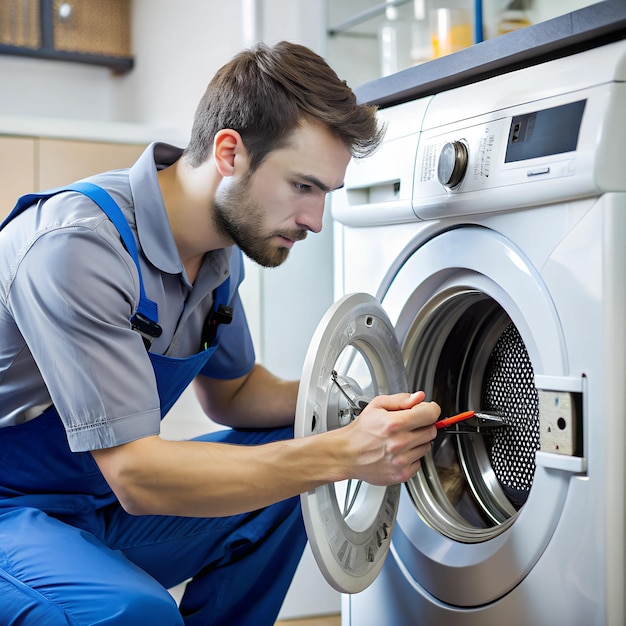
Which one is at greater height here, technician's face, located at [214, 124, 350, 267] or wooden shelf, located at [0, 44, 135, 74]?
wooden shelf, located at [0, 44, 135, 74]

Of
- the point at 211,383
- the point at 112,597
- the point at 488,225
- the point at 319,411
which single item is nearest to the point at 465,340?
the point at 488,225

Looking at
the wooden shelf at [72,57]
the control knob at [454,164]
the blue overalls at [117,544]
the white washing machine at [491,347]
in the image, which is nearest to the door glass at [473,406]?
the white washing machine at [491,347]

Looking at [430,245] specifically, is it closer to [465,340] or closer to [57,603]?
[465,340]

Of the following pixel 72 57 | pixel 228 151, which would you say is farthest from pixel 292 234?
pixel 72 57

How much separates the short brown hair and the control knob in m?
0.13

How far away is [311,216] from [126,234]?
28 cm

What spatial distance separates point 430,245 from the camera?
1.32m

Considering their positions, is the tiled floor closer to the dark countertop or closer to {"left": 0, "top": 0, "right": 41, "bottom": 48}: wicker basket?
the dark countertop

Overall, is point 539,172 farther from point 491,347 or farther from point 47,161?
point 47,161

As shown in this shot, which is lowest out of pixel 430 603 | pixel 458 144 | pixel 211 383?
pixel 430 603

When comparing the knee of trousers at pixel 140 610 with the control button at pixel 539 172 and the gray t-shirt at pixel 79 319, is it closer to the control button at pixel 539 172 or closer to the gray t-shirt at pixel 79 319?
the gray t-shirt at pixel 79 319

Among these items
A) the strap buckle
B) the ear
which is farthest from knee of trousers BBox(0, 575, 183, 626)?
the ear

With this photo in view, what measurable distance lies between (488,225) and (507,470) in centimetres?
43

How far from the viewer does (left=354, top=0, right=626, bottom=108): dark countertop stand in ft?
3.41
